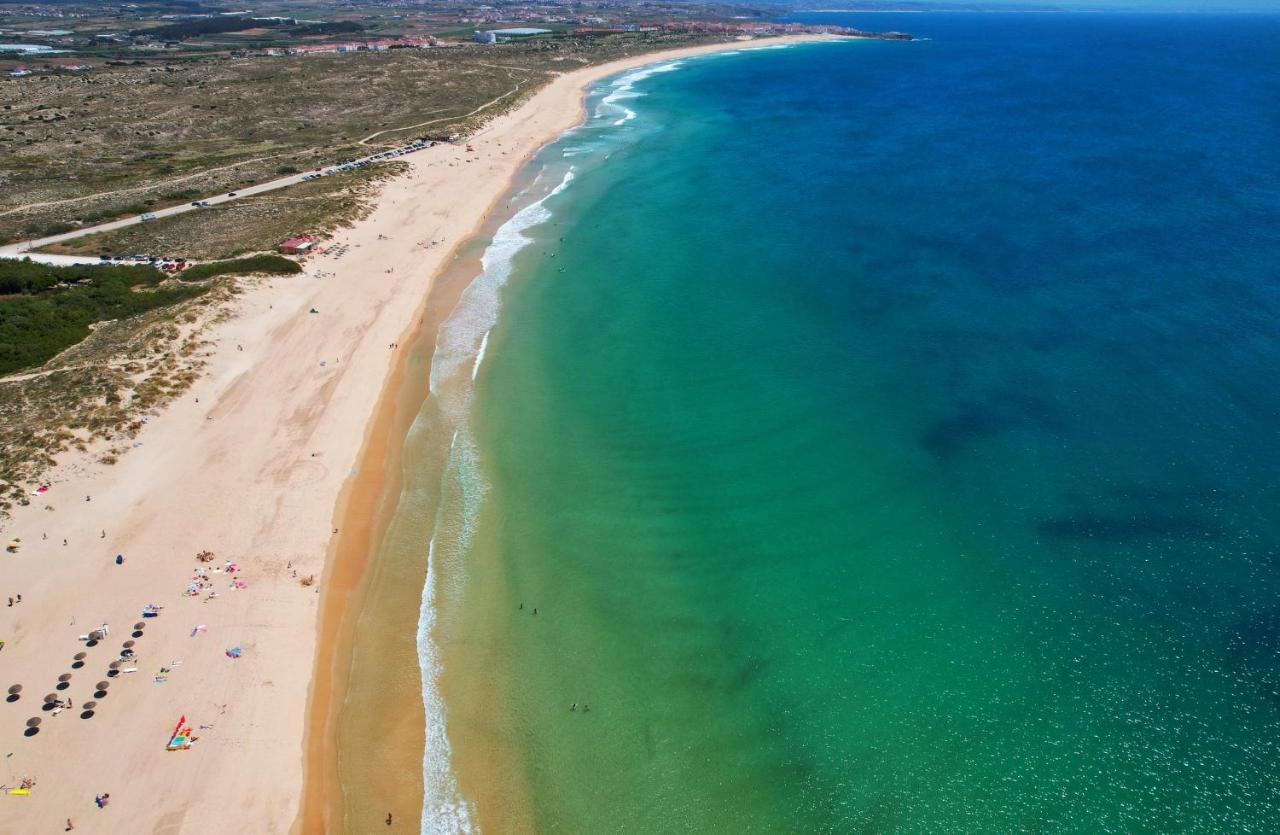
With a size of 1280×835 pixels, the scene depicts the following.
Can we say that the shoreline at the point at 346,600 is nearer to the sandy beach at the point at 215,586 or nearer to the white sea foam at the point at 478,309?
the sandy beach at the point at 215,586

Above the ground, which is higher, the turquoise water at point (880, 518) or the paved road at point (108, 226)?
the paved road at point (108, 226)

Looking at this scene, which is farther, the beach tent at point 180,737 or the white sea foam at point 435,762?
the beach tent at point 180,737

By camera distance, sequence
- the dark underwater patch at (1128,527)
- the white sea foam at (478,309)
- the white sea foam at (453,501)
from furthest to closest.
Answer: the white sea foam at (478,309) < the dark underwater patch at (1128,527) < the white sea foam at (453,501)

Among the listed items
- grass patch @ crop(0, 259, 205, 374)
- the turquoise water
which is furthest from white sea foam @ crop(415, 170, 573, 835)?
grass patch @ crop(0, 259, 205, 374)

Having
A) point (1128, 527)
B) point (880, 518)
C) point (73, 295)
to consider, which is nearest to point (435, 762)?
point (880, 518)

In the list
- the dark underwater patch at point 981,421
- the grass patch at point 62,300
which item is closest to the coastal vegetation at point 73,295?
the grass patch at point 62,300

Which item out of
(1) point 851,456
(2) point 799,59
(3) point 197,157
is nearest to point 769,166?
(1) point 851,456

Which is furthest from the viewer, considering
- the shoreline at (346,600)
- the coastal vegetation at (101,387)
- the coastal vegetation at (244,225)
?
the coastal vegetation at (244,225)
